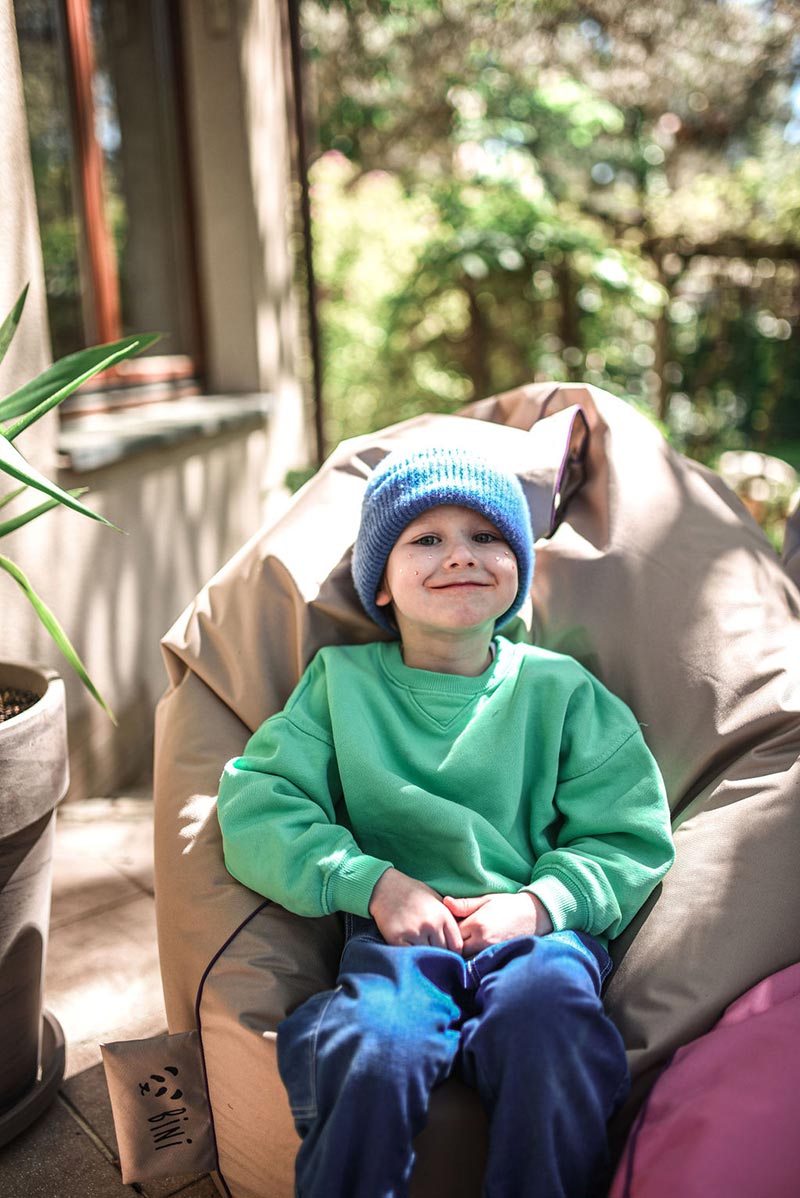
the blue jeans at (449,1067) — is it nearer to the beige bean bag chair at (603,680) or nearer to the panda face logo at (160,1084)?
the beige bean bag chair at (603,680)

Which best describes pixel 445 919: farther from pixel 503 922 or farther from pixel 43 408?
pixel 43 408

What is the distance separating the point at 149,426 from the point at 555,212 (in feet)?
11.8

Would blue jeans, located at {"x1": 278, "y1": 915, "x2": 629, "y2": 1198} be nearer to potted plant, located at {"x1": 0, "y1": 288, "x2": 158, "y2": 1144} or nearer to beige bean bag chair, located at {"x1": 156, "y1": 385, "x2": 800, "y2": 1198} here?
beige bean bag chair, located at {"x1": 156, "y1": 385, "x2": 800, "y2": 1198}

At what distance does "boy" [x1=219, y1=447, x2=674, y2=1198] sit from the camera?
121 centimetres

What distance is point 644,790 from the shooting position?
153cm

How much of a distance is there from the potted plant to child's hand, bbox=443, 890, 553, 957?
653mm

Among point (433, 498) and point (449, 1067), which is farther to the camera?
point (433, 498)

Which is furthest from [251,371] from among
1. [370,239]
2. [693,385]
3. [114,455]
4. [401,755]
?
[693,385]

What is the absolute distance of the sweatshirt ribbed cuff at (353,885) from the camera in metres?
1.42

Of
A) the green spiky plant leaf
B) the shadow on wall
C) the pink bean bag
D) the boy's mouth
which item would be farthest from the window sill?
the pink bean bag

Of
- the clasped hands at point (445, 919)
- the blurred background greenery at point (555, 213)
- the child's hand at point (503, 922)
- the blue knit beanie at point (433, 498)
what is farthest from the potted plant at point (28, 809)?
the blurred background greenery at point (555, 213)

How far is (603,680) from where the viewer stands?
69.5 inches

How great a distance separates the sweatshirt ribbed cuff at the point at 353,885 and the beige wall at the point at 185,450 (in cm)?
133

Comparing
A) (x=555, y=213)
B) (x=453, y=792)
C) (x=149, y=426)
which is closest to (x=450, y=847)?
(x=453, y=792)
